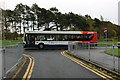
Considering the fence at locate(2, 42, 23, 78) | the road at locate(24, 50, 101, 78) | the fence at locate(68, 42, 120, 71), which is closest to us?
the fence at locate(2, 42, 23, 78)

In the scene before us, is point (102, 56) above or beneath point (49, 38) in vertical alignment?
beneath

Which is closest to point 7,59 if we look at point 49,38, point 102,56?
point 102,56

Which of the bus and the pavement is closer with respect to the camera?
the pavement

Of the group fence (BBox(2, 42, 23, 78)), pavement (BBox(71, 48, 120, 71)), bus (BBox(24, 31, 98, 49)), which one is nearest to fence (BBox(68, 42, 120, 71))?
pavement (BBox(71, 48, 120, 71))

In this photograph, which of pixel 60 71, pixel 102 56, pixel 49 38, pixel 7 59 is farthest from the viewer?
pixel 49 38

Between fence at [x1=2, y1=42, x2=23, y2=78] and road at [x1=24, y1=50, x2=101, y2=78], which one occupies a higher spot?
fence at [x1=2, y1=42, x2=23, y2=78]

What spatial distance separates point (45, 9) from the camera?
72.4 m

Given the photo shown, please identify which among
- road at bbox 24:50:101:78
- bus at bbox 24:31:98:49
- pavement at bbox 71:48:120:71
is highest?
bus at bbox 24:31:98:49

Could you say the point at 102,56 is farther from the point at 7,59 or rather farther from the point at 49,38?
the point at 49,38

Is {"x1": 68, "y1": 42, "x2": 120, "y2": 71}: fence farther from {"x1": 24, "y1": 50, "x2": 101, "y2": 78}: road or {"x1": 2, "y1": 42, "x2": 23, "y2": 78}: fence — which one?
{"x1": 2, "y1": 42, "x2": 23, "y2": 78}: fence

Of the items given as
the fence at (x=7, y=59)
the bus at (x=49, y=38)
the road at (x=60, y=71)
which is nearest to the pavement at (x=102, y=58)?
the road at (x=60, y=71)

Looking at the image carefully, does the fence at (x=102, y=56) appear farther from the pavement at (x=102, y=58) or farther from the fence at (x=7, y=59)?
the fence at (x=7, y=59)

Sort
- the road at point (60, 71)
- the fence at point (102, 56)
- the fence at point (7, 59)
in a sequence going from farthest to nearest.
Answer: the fence at point (102, 56) → the road at point (60, 71) → the fence at point (7, 59)

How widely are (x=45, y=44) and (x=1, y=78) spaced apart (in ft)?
76.0
